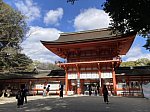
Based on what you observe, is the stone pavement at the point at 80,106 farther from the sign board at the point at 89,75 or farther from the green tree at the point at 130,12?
the sign board at the point at 89,75

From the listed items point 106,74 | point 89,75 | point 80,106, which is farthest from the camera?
point 89,75

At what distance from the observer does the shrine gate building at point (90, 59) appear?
104 ft

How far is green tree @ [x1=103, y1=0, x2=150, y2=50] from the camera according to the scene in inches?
421

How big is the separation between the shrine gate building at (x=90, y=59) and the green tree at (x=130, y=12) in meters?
18.2

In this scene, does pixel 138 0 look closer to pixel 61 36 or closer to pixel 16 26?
pixel 16 26

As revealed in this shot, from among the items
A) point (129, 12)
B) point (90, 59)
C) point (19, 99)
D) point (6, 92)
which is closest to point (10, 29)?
point (6, 92)

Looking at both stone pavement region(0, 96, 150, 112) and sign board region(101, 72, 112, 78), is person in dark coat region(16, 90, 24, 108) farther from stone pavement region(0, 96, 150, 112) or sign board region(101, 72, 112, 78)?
sign board region(101, 72, 112, 78)

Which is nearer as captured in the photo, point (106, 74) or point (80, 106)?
point (80, 106)

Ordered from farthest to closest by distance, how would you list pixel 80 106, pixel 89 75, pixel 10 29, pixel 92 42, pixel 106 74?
pixel 89 75, pixel 106 74, pixel 92 42, pixel 10 29, pixel 80 106

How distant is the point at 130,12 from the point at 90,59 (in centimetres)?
2248

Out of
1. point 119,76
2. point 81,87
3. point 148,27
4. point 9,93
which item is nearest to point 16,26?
point 9,93

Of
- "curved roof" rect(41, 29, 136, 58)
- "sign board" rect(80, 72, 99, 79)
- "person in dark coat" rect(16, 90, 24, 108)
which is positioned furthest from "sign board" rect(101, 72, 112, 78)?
"person in dark coat" rect(16, 90, 24, 108)

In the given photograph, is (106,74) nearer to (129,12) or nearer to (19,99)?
(19,99)

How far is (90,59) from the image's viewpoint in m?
33.7
